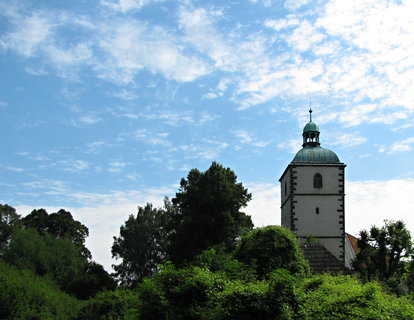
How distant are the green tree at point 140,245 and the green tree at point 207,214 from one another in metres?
7.43

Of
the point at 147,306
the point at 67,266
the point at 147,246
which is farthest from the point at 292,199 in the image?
the point at 147,306

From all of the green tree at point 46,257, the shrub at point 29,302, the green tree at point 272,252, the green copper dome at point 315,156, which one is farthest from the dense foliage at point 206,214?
the green tree at point 272,252

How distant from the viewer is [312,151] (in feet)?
138

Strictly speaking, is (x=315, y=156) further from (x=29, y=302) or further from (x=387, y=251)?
(x=29, y=302)

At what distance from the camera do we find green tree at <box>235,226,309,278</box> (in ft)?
54.5

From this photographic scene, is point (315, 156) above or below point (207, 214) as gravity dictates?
above

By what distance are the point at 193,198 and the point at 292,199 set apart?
763 centimetres

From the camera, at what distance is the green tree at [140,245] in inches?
1825

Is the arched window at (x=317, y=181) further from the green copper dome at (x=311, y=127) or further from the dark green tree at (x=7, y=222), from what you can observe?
the dark green tree at (x=7, y=222)

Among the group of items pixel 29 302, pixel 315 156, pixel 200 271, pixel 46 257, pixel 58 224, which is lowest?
pixel 29 302

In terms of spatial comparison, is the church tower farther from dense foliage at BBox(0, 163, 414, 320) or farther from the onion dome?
dense foliage at BBox(0, 163, 414, 320)

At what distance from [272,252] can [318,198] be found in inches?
975

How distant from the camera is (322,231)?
40031 mm

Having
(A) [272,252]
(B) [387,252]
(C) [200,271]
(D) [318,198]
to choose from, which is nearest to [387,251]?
(B) [387,252]
